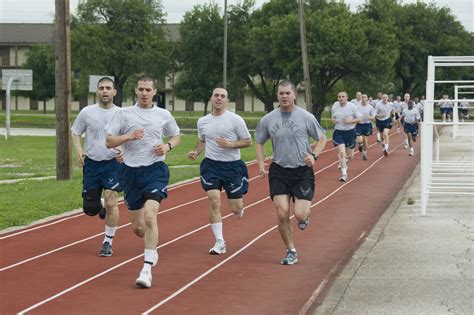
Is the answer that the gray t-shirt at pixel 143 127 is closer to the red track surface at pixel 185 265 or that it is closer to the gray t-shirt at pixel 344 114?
the red track surface at pixel 185 265

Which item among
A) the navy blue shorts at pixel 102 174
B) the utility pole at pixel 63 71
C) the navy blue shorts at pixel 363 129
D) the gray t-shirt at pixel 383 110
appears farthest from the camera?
the gray t-shirt at pixel 383 110

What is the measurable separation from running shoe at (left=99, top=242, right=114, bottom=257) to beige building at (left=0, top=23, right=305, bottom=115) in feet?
313

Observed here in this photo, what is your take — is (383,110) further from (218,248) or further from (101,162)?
(101,162)

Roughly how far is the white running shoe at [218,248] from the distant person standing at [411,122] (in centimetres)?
2023

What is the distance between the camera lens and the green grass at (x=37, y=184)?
15766 mm

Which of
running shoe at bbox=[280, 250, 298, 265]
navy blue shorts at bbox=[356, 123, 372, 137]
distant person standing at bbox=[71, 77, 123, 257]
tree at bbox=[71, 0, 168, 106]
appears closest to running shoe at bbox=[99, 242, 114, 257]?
distant person standing at bbox=[71, 77, 123, 257]

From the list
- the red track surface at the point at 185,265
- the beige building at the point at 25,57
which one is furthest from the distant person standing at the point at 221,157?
the beige building at the point at 25,57

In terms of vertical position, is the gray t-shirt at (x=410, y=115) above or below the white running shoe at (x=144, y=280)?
above

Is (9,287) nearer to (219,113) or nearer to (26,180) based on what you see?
(219,113)

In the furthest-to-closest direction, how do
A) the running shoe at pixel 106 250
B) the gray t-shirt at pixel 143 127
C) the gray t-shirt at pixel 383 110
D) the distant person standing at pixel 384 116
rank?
the gray t-shirt at pixel 383 110 → the distant person standing at pixel 384 116 → the running shoe at pixel 106 250 → the gray t-shirt at pixel 143 127

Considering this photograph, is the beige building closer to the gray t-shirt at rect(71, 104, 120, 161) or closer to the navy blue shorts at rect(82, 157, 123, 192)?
the gray t-shirt at rect(71, 104, 120, 161)

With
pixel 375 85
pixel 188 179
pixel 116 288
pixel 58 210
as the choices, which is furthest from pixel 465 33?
pixel 116 288

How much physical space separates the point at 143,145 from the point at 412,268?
3.02 m

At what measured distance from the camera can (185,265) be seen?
35.7 ft
